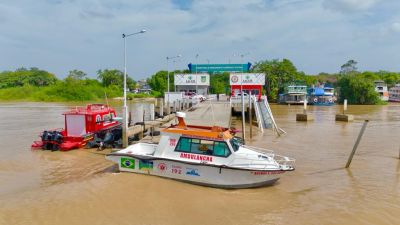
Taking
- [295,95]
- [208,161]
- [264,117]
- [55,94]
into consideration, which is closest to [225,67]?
[264,117]

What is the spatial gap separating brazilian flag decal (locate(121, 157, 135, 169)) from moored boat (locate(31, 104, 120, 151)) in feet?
23.6

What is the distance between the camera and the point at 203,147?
45.1 ft

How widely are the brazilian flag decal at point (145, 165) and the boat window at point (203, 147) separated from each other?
120 centimetres

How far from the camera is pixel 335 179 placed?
15453 millimetres

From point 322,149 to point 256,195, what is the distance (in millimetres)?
11251

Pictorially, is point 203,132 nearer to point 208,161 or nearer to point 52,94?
point 208,161

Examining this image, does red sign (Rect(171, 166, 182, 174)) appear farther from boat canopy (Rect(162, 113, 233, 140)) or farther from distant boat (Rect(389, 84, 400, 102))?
distant boat (Rect(389, 84, 400, 102))

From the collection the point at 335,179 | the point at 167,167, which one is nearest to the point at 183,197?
the point at 167,167

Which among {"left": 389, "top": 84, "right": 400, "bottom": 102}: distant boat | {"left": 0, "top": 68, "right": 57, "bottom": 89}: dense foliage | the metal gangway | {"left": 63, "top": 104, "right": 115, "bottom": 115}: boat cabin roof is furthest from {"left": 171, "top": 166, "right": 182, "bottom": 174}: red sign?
{"left": 0, "top": 68, "right": 57, "bottom": 89}: dense foliage

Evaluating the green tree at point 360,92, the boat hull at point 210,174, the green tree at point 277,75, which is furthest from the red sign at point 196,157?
the green tree at point 277,75

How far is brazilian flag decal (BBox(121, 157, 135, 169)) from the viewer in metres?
14.6

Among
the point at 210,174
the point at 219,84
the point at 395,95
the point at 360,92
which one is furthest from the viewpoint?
the point at 219,84

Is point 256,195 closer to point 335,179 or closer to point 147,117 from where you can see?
point 335,179

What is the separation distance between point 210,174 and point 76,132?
11363 mm
